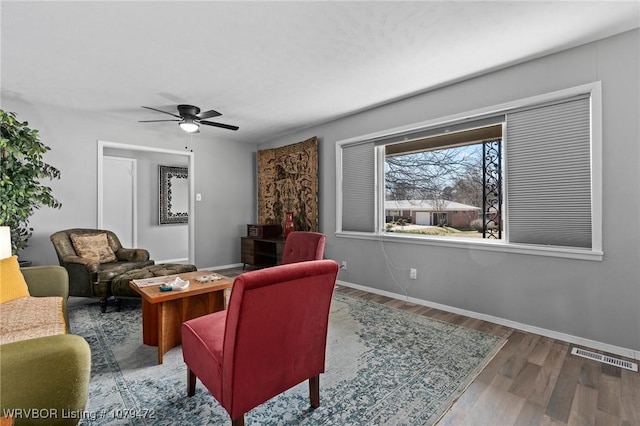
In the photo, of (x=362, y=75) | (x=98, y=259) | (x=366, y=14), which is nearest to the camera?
(x=366, y=14)

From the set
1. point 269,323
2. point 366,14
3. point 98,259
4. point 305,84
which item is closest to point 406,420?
point 269,323

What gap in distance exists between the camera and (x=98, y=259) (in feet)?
11.8

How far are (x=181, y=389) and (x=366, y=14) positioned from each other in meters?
2.73

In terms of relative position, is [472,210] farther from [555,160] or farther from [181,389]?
[181,389]

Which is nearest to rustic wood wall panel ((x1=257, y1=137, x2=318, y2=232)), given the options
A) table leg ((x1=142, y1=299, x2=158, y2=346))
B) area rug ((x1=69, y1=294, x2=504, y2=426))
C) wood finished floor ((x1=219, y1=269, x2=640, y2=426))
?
area rug ((x1=69, y1=294, x2=504, y2=426))

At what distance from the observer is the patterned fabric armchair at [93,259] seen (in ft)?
10.2

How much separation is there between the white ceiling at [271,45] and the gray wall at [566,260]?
0.18 meters

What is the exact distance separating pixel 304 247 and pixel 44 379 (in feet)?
7.39

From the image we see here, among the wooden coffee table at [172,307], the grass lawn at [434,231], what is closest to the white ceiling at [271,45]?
the grass lawn at [434,231]

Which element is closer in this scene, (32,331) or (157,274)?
(32,331)

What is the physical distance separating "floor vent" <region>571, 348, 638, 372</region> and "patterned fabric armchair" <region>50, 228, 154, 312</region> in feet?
14.1

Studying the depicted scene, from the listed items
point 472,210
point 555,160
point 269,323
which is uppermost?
point 555,160

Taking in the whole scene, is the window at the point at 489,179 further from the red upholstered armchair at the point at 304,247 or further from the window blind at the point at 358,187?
the red upholstered armchair at the point at 304,247

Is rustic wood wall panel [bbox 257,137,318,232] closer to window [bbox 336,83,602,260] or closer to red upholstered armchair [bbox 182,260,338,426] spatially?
window [bbox 336,83,602,260]
